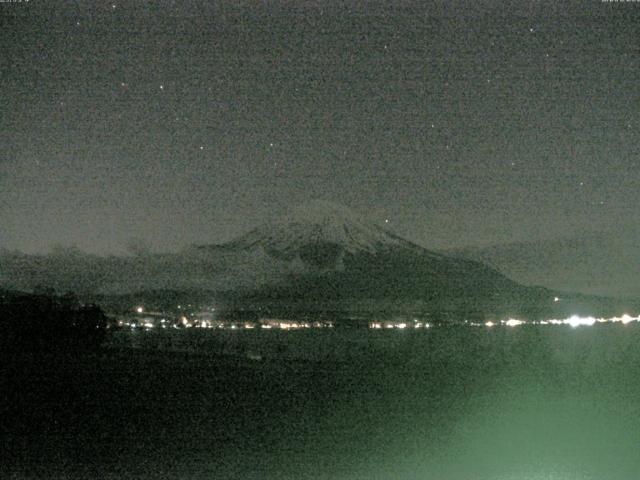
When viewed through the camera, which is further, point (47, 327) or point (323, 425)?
point (47, 327)

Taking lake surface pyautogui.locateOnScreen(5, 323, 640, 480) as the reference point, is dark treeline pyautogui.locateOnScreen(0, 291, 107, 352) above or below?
above

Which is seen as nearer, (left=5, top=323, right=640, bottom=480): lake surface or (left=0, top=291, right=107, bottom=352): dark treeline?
(left=5, top=323, right=640, bottom=480): lake surface

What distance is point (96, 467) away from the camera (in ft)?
34.2

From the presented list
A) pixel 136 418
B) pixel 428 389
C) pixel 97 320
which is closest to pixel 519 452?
pixel 136 418

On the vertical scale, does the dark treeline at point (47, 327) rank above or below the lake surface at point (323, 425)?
above

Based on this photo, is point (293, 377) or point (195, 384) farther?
point (293, 377)

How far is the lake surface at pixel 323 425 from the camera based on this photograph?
10484 millimetres

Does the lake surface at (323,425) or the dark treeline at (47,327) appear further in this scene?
the dark treeline at (47,327)

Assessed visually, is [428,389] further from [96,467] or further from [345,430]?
[96,467]

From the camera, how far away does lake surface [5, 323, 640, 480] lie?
413 inches

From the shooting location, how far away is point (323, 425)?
45.9 feet

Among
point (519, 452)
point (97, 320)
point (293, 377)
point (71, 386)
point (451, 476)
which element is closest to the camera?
point (451, 476)

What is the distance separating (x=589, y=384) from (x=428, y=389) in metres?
3.72

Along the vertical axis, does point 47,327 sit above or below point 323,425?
above
